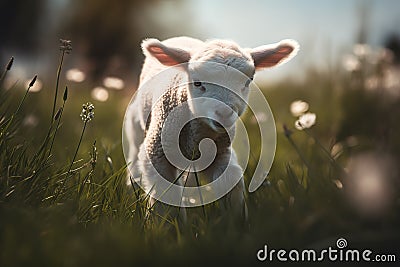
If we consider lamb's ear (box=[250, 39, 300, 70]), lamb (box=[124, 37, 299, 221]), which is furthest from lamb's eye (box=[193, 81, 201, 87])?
lamb's ear (box=[250, 39, 300, 70])

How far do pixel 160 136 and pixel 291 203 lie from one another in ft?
4.38

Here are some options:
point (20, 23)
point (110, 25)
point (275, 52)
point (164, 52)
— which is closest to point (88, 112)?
point (164, 52)

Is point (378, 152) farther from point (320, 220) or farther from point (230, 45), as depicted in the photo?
point (230, 45)

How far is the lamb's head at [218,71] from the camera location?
11.1ft

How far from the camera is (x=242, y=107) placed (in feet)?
11.6

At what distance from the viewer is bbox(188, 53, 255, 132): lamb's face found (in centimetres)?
337

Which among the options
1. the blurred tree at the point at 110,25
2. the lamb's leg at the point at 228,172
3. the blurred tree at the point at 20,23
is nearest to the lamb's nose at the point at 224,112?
the lamb's leg at the point at 228,172

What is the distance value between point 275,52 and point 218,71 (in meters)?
0.61

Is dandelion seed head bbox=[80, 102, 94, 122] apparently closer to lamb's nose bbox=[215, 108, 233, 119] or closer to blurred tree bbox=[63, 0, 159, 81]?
lamb's nose bbox=[215, 108, 233, 119]

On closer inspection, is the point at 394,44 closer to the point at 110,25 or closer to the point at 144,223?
the point at 144,223

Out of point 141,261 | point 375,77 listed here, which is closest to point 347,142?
point 375,77

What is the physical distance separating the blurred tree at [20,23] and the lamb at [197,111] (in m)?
7.46

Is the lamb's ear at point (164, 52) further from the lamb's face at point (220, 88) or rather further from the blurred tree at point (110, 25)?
the blurred tree at point (110, 25)

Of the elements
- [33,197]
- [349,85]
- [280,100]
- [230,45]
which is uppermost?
[230,45]
